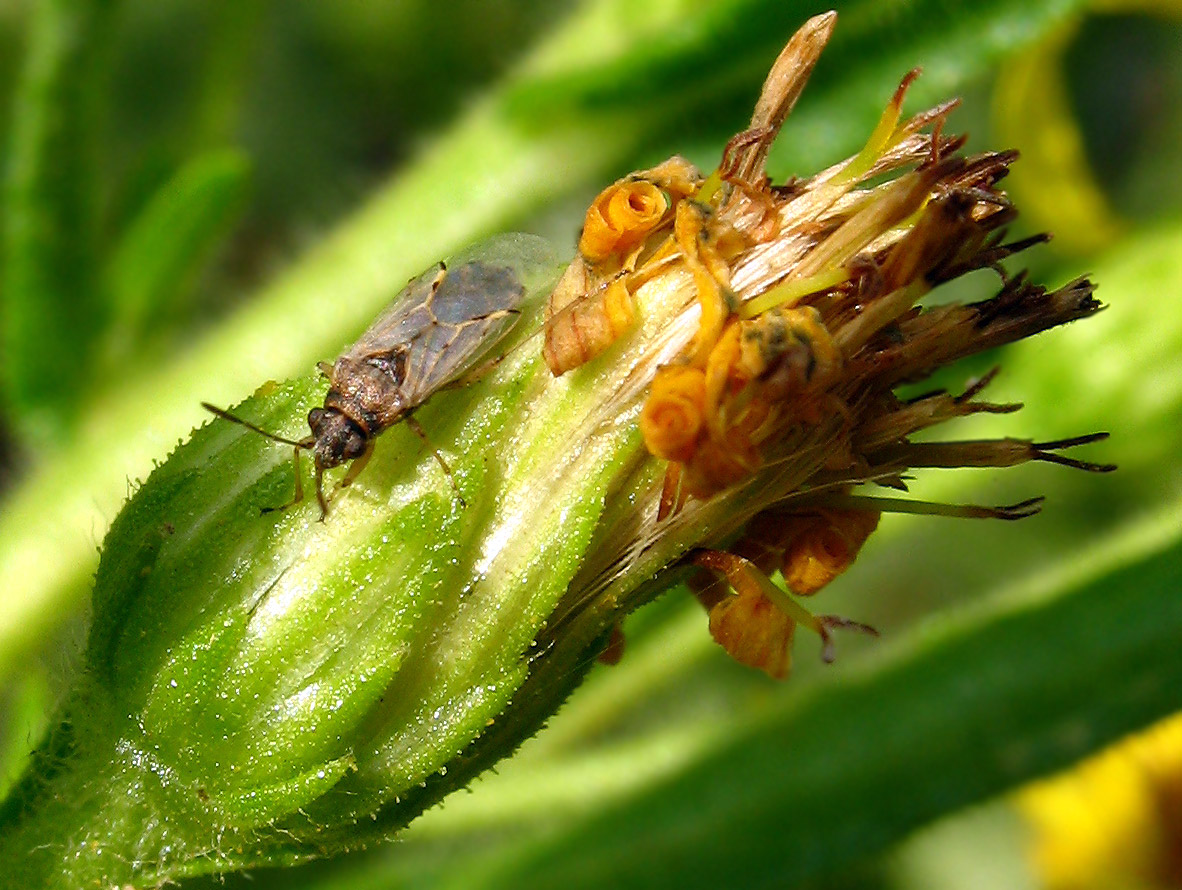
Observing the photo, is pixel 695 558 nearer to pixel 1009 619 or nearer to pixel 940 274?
pixel 940 274

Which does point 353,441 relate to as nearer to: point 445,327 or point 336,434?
point 336,434

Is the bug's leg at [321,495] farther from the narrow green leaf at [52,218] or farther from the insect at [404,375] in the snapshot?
the narrow green leaf at [52,218]

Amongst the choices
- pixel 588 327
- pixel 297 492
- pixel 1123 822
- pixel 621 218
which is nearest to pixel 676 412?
pixel 588 327

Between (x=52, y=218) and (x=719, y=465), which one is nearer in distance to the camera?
(x=719, y=465)

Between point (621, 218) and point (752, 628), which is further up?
point (621, 218)

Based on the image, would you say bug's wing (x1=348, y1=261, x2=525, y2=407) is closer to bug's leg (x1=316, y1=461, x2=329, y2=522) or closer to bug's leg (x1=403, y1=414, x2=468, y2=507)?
bug's leg (x1=403, y1=414, x2=468, y2=507)
